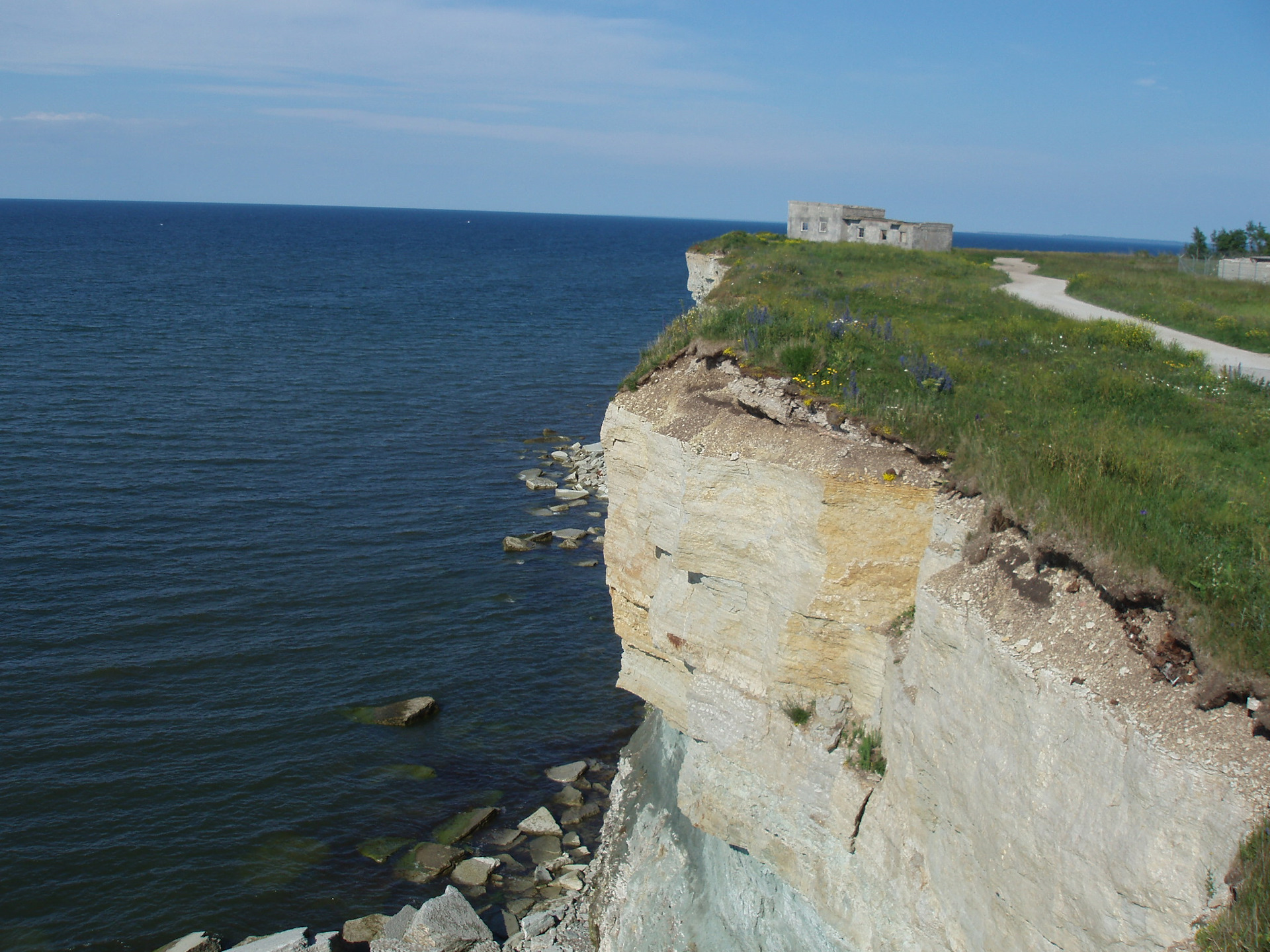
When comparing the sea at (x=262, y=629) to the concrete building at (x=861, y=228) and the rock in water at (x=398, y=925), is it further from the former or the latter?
the concrete building at (x=861, y=228)

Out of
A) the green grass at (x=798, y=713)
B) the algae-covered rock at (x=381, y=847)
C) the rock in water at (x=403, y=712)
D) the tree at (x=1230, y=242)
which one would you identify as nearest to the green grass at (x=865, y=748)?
the green grass at (x=798, y=713)

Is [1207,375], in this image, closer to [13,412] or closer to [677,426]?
[677,426]

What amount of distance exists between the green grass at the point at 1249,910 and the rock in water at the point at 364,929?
14.4m

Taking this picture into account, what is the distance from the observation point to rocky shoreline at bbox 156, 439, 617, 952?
53.8 feet

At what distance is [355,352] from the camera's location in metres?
62.8

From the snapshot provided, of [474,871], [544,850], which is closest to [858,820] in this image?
[544,850]

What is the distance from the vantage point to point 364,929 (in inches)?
661

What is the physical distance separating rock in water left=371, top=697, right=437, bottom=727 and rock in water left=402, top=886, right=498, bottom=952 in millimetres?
6467

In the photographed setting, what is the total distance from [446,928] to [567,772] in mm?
5414

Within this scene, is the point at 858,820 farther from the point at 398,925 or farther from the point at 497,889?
the point at 398,925

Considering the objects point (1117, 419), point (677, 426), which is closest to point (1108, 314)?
point (1117, 419)

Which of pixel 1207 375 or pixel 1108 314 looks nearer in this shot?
pixel 1207 375

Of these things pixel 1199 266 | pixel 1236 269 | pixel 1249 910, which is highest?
pixel 1199 266

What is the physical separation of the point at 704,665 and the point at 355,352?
54122 mm
